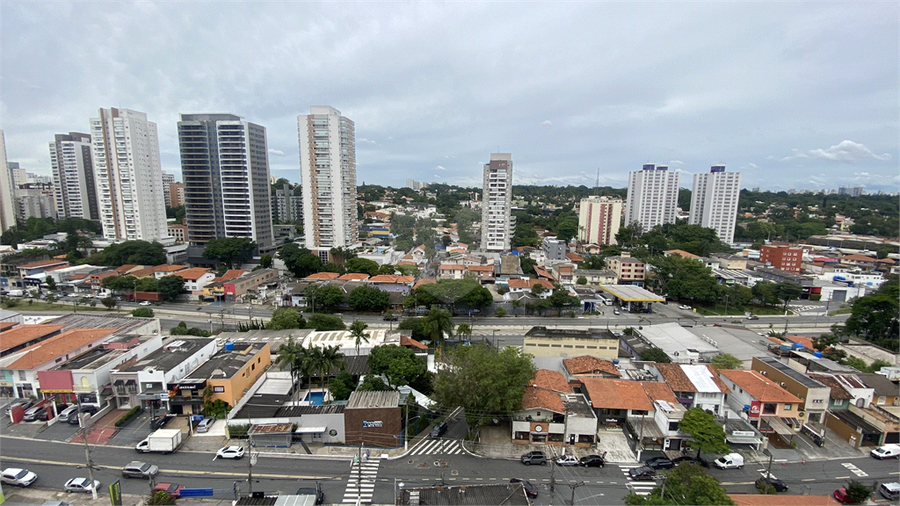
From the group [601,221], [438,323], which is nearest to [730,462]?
[438,323]

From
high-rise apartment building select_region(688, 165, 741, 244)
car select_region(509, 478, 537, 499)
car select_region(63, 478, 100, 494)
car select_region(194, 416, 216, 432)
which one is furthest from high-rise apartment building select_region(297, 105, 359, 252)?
high-rise apartment building select_region(688, 165, 741, 244)

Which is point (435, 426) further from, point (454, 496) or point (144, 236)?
point (144, 236)

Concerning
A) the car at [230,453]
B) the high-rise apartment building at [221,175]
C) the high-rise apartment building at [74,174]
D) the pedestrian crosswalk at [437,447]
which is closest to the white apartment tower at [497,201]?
the high-rise apartment building at [221,175]

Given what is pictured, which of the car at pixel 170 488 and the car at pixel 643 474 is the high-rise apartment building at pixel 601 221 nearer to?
the car at pixel 643 474

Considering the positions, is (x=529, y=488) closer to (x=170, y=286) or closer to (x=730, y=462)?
(x=730, y=462)

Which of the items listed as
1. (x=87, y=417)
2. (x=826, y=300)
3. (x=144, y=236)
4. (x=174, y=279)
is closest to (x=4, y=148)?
(x=144, y=236)
